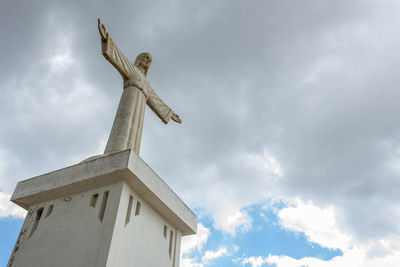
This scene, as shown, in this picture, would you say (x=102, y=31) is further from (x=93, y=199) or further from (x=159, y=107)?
(x=93, y=199)

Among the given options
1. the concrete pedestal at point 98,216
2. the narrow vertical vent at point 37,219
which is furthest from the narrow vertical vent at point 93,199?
the narrow vertical vent at point 37,219

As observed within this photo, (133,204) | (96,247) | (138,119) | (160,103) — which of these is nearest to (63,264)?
(96,247)

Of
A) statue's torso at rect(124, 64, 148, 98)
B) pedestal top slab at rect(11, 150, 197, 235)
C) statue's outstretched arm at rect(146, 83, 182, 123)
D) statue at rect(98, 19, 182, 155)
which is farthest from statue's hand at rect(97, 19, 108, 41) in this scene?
pedestal top slab at rect(11, 150, 197, 235)

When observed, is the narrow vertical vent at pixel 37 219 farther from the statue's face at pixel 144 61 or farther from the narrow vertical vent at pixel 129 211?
the statue's face at pixel 144 61

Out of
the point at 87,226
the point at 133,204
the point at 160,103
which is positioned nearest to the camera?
the point at 87,226

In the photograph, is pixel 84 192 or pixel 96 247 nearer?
pixel 96 247

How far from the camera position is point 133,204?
7797 mm

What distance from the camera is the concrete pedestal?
6.95 m

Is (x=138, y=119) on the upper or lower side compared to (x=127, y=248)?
upper

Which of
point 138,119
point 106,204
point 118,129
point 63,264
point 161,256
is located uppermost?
point 138,119

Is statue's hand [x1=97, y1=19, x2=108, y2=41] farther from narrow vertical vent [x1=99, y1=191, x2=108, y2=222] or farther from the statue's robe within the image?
narrow vertical vent [x1=99, y1=191, x2=108, y2=222]

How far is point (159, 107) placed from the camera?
42.1ft

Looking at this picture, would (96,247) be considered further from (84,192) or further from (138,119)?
(138,119)

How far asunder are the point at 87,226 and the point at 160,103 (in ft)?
21.6
